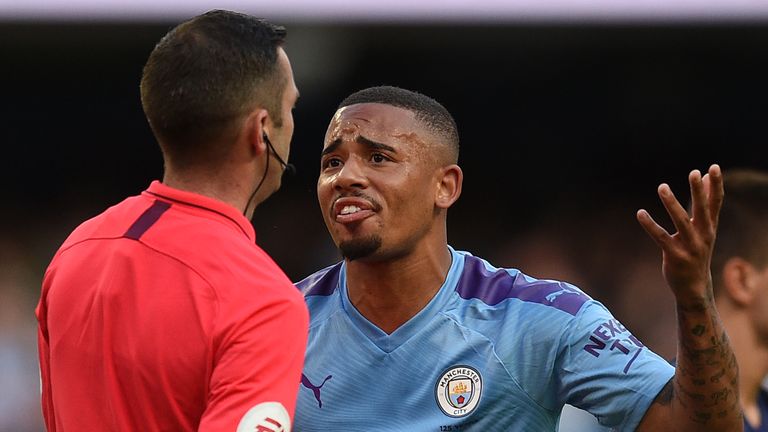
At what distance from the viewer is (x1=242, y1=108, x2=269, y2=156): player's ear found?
2.95m

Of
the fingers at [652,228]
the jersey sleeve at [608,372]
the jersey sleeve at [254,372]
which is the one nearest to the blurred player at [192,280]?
the jersey sleeve at [254,372]

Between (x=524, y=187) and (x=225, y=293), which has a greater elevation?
(x=225, y=293)

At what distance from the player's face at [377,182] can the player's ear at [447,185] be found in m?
0.03

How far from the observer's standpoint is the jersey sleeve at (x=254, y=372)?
2604mm

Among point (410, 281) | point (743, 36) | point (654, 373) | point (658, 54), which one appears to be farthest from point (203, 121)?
point (658, 54)

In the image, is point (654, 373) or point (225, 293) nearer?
point (225, 293)

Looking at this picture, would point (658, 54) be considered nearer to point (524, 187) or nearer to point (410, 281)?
point (524, 187)

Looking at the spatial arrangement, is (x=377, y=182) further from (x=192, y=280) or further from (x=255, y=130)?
(x=192, y=280)

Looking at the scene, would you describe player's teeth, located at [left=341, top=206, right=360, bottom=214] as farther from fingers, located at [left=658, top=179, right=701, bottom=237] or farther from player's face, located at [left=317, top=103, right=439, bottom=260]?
fingers, located at [left=658, top=179, right=701, bottom=237]

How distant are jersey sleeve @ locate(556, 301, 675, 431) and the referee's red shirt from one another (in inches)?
44.7

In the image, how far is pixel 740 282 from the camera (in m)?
4.88

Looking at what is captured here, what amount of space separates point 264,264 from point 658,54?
23.8 feet

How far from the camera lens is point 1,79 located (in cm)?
997

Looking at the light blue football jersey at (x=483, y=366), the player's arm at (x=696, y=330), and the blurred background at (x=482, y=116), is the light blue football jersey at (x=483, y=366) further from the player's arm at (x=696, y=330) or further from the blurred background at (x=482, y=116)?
the blurred background at (x=482, y=116)
